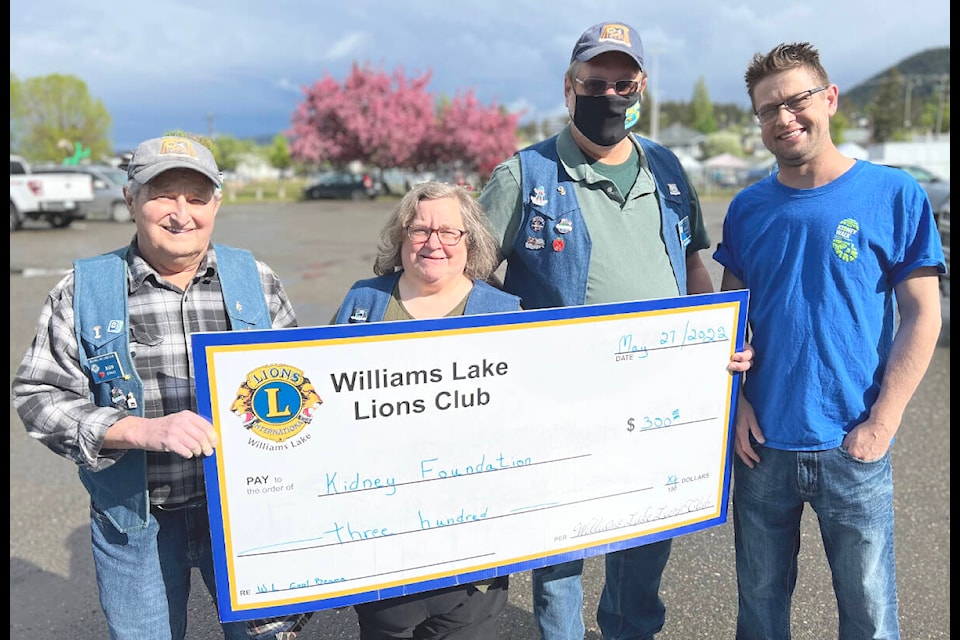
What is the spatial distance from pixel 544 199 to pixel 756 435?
3.43ft

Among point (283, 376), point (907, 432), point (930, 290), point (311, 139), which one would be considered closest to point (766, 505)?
point (930, 290)

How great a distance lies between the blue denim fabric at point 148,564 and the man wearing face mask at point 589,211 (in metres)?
1.15

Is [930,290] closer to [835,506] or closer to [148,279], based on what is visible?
[835,506]

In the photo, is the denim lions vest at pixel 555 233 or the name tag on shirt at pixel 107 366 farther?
the denim lions vest at pixel 555 233

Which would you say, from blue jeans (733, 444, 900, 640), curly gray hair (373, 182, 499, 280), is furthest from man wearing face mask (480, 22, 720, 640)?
blue jeans (733, 444, 900, 640)

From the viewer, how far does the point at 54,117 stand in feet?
235

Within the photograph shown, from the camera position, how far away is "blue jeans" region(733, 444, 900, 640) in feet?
7.19

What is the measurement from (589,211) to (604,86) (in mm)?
443

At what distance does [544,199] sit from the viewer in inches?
96.1

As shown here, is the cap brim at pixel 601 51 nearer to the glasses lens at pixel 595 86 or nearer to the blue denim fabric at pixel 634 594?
the glasses lens at pixel 595 86

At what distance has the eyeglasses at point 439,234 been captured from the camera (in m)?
2.18

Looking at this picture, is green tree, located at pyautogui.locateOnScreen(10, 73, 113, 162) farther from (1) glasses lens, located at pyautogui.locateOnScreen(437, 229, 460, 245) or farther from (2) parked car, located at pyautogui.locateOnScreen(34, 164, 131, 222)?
(1) glasses lens, located at pyautogui.locateOnScreen(437, 229, 460, 245)

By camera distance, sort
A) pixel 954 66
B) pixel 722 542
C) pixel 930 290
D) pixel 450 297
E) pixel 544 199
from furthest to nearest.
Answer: pixel 722 542 → pixel 954 66 → pixel 544 199 → pixel 450 297 → pixel 930 290

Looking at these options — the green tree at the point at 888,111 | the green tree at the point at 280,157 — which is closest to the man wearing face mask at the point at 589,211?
the green tree at the point at 888,111
